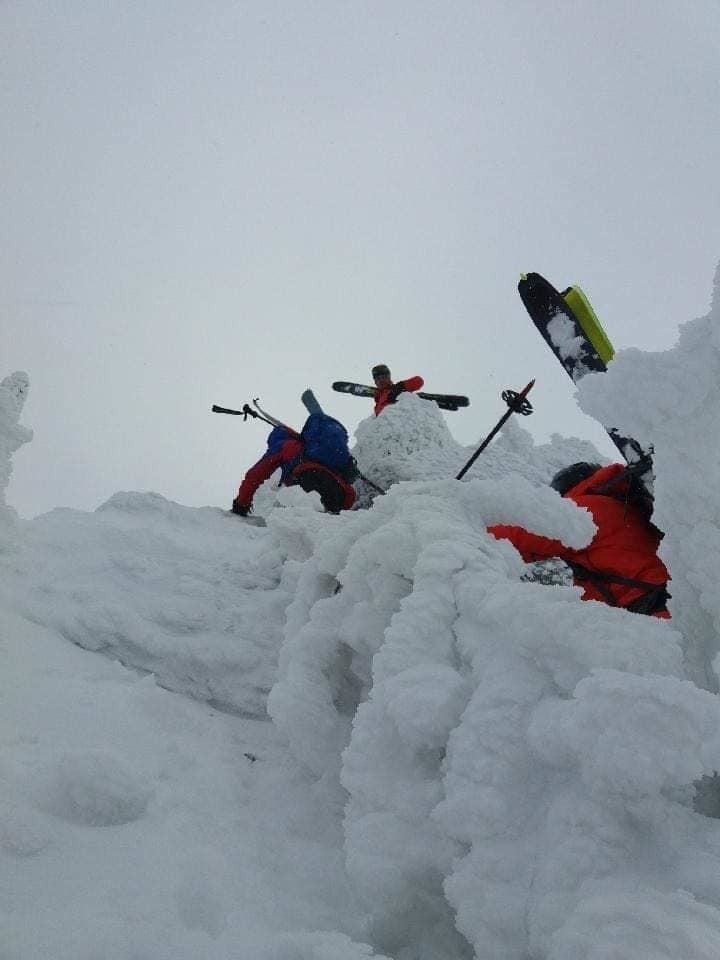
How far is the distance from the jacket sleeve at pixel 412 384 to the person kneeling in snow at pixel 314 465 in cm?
264

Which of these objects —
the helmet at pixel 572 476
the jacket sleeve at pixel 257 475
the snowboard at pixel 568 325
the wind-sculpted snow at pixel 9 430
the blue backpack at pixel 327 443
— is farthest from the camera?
the blue backpack at pixel 327 443

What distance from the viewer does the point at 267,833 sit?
201 cm

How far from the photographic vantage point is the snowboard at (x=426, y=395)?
40.7 feet

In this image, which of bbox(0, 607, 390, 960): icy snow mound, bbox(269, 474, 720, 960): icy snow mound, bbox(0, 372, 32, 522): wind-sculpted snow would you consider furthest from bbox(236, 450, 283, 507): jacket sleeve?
bbox(269, 474, 720, 960): icy snow mound

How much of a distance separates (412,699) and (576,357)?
5.15 m

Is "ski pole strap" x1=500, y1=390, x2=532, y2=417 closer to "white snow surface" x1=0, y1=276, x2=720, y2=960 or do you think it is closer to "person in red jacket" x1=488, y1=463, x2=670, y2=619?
"person in red jacket" x1=488, y1=463, x2=670, y2=619

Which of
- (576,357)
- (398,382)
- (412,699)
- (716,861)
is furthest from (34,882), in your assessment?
(398,382)

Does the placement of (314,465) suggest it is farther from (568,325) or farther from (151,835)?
(151,835)

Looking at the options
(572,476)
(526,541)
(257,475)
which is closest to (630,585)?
(526,541)

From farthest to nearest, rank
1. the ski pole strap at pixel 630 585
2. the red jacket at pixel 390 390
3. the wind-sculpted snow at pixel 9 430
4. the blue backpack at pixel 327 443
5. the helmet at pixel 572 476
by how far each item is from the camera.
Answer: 1. the red jacket at pixel 390 390
2. the blue backpack at pixel 327 443
3. the helmet at pixel 572 476
4. the wind-sculpted snow at pixel 9 430
5. the ski pole strap at pixel 630 585

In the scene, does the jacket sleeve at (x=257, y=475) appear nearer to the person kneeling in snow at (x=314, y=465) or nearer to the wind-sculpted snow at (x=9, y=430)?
the person kneeling in snow at (x=314, y=465)

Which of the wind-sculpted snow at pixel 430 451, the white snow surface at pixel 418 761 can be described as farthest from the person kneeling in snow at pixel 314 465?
the white snow surface at pixel 418 761

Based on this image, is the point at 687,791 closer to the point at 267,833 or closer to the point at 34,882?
the point at 267,833

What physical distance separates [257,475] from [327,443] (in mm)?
1079
